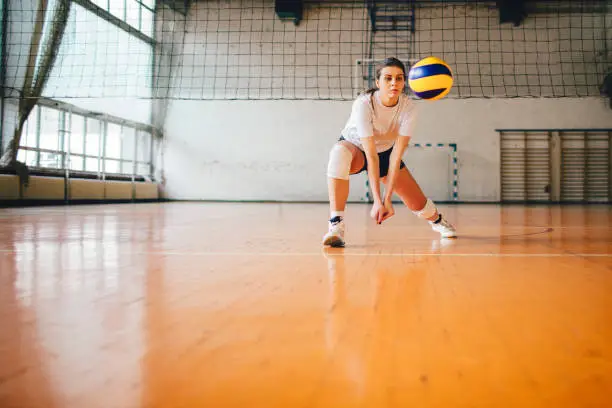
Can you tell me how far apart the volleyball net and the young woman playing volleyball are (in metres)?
8.24

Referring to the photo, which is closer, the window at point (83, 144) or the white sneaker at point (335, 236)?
the white sneaker at point (335, 236)

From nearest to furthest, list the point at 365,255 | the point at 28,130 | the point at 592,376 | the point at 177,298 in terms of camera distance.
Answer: the point at 592,376 → the point at 177,298 → the point at 365,255 → the point at 28,130

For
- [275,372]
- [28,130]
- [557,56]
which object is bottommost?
[275,372]

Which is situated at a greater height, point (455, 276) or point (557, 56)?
point (557, 56)

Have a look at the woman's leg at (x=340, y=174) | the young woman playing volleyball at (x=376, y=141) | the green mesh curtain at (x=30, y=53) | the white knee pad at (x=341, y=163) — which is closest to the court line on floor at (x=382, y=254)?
the young woman playing volleyball at (x=376, y=141)

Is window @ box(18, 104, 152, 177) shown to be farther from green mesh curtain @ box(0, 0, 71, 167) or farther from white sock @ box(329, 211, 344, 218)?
white sock @ box(329, 211, 344, 218)

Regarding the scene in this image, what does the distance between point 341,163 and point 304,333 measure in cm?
192

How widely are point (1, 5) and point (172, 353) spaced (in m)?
8.73

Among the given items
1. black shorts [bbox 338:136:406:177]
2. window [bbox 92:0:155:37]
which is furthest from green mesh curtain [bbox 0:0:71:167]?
black shorts [bbox 338:136:406:177]

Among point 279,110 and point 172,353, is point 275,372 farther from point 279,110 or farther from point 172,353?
point 279,110

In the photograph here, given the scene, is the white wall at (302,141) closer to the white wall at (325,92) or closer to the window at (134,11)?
the white wall at (325,92)

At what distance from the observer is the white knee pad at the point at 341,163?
2.71 metres

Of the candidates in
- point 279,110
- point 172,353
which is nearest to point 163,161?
point 279,110

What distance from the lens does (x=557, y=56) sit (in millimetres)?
11500
